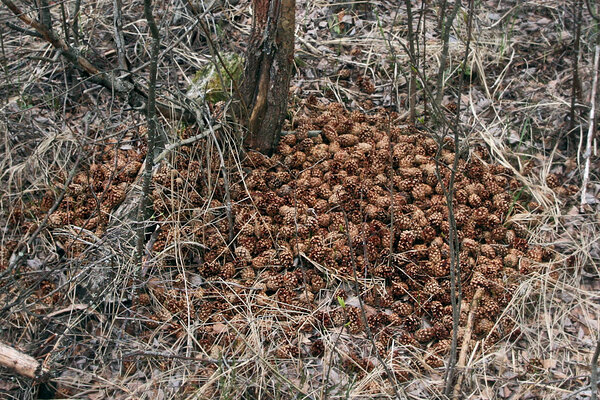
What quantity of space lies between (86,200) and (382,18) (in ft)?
8.09

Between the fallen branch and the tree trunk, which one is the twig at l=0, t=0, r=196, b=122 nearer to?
the tree trunk

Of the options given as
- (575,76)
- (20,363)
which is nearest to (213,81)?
(20,363)

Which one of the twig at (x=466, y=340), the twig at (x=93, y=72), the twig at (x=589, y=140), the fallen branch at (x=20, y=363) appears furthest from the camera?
the twig at (x=589, y=140)

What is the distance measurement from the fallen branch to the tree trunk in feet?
5.35

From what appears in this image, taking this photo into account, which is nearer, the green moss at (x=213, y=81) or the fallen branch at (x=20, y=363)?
the fallen branch at (x=20, y=363)

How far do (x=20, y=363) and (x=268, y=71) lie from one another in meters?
1.88

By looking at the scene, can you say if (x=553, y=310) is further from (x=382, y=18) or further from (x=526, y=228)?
(x=382, y=18)

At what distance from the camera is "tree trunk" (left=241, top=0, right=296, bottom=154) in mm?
3150

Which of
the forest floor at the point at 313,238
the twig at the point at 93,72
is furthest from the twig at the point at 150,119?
the twig at the point at 93,72

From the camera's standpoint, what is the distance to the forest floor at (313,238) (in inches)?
107

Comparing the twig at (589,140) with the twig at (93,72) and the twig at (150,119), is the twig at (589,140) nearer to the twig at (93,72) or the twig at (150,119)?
the twig at (93,72)

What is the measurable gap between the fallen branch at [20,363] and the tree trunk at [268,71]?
163cm

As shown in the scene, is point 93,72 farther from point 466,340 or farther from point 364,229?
point 466,340

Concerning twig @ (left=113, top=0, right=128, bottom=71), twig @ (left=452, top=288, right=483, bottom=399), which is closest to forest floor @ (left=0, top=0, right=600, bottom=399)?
twig @ (left=452, top=288, right=483, bottom=399)
